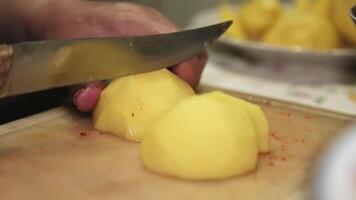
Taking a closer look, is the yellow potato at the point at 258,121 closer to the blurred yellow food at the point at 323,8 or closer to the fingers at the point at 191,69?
the fingers at the point at 191,69

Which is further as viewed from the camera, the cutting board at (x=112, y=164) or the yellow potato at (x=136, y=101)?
the yellow potato at (x=136, y=101)

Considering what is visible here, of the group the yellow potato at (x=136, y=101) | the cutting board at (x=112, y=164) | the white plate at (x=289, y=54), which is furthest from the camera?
the white plate at (x=289, y=54)

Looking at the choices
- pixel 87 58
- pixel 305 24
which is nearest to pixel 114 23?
pixel 87 58

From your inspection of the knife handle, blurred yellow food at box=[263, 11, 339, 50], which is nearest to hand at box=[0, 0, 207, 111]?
the knife handle

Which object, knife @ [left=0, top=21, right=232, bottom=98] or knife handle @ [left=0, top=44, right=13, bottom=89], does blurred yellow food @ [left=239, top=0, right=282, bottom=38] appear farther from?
knife handle @ [left=0, top=44, right=13, bottom=89]

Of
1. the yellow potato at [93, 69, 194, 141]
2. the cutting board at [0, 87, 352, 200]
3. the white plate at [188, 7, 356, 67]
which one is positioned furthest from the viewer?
the white plate at [188, 7, 356, 67]

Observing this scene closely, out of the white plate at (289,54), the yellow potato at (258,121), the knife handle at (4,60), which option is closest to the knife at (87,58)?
the knife handle at (4,60)

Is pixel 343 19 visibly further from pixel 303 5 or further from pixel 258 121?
pixel 258 121
